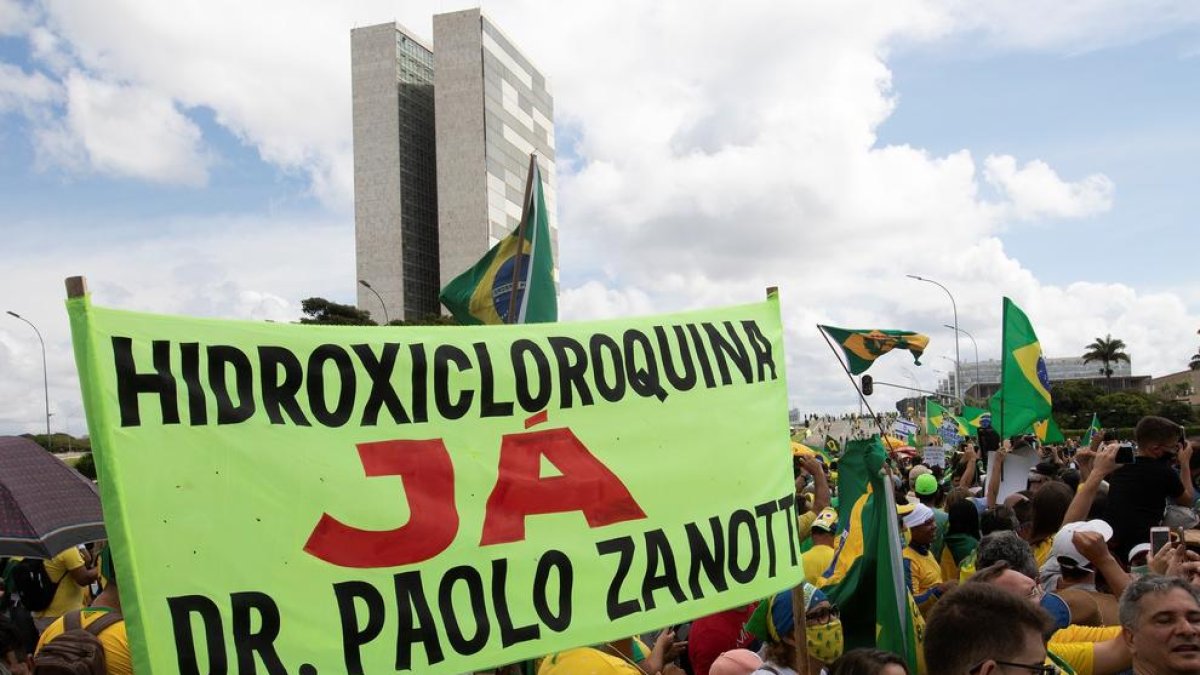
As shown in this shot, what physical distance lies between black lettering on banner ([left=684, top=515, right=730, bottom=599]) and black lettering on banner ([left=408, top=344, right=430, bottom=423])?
102cm

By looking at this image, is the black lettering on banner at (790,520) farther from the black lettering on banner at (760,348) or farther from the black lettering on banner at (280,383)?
the black lettering on banner at (280,383)

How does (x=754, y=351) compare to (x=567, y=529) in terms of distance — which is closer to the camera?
(x=567, y=529)

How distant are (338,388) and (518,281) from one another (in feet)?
5.97

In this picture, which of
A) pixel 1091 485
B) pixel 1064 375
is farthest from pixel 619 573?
pixel 1064 375

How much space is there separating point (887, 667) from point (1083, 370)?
198096 millimetres

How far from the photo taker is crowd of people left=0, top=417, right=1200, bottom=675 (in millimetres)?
2746

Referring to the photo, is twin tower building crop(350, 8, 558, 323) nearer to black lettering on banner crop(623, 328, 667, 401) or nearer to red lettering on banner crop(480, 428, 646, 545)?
black lettering on banner crop(623, 328, 667, 401)

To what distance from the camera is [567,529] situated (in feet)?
10.7

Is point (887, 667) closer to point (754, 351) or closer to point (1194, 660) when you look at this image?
point (1194, 660)

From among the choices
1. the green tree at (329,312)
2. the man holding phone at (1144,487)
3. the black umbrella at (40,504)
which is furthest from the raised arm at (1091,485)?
the green tree at (329,312)

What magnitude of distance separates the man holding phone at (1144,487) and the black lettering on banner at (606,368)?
3929 mm

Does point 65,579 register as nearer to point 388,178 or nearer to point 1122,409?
point 1122,409

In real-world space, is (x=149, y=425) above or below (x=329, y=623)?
above

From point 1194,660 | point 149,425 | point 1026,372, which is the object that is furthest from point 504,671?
point 1026,372
